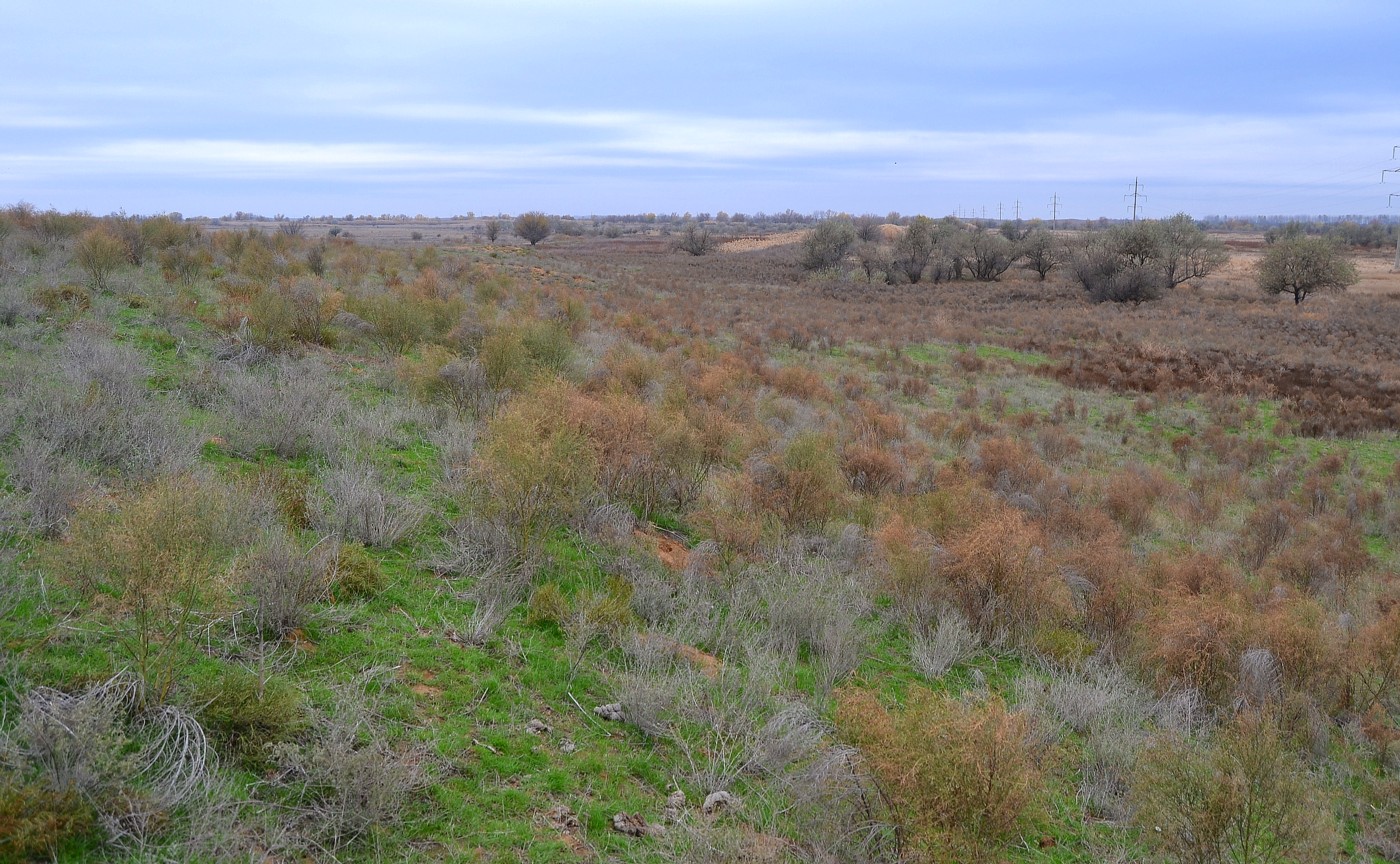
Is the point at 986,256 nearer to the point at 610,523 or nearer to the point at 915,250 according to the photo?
the point at 915,250

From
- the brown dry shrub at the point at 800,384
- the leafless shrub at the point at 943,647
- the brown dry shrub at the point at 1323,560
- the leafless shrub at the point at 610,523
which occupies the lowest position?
the brown dry shrub at the point at 1323,560

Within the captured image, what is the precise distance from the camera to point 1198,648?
275 inches

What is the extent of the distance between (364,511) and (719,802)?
396cm

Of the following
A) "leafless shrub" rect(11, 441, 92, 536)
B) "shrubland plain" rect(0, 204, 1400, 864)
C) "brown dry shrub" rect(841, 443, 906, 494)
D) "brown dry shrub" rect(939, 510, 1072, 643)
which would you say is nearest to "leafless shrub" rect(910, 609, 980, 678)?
"shrubland plain" rect(0, 204, 1400, 864)

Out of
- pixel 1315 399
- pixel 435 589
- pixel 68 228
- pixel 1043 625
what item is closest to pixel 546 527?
pixel 435 589

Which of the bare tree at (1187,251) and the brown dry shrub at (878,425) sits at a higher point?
the bare tree at (1187,251)

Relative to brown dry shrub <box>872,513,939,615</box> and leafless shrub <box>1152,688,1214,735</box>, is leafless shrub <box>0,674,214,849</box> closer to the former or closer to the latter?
brown dry shrub <box>872,513,939,615</box>

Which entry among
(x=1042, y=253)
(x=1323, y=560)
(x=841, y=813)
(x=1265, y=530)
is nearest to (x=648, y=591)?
(x=841, y=813)

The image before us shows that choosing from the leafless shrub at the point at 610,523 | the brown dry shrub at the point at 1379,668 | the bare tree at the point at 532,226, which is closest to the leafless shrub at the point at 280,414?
the leafless shrub at the point at 610,523

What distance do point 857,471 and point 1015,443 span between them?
14.5 ft

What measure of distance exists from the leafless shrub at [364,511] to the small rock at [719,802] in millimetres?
3613

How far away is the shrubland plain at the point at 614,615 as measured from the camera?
12.8 ft

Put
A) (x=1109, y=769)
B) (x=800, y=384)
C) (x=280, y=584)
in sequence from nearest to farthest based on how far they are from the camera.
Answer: (x=280, y=584) → (x=1109, y=769) → (x=800, y=384)

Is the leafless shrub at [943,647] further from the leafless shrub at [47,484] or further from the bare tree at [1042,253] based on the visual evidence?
the bare tree at [1042,253]
